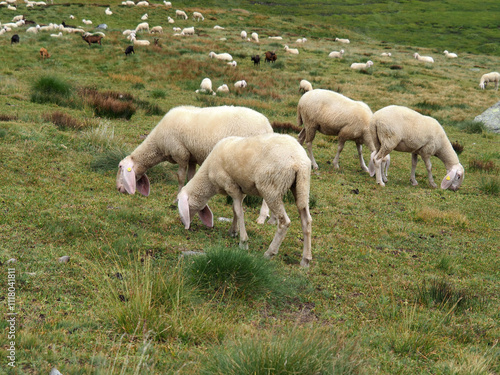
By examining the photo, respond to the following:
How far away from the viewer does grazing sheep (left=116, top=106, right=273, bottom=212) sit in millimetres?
7438

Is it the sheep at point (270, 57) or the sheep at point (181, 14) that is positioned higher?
the sheep at point (181, 14)

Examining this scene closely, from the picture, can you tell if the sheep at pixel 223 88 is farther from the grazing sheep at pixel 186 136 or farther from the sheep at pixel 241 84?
the grazing sheep at pixel 186 136

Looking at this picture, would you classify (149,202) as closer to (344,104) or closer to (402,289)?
(402,289)

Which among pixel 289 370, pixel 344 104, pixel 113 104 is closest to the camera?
pixel 289 370

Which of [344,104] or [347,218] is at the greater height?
[344,104]

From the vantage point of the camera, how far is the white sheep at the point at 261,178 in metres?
5.80

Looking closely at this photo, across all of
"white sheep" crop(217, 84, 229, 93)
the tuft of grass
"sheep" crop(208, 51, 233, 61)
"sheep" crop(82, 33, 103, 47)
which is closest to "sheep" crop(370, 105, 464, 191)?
the tuft of grass

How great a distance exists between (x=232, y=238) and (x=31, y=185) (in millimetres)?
3479

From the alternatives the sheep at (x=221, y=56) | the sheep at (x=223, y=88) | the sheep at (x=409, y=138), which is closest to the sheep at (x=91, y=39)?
the sheep at (x=221, y=56)

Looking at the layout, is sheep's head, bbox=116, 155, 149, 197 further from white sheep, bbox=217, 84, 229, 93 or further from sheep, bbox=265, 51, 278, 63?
sheep, bbox=265, 51, 278, 63

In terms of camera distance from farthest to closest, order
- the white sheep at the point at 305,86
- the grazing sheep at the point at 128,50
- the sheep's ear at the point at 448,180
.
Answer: the grazing sheep at the point at 128,50
the white sheep at the point at 305,86
the sheep's ear at the point at 448,180

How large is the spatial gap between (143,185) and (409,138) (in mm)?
6801

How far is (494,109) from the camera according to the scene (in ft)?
64.8

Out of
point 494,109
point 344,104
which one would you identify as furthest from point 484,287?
point 494,109
